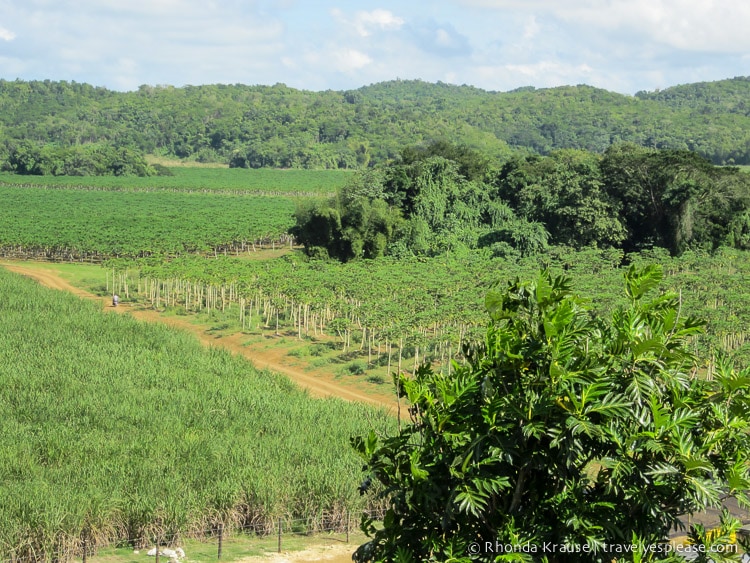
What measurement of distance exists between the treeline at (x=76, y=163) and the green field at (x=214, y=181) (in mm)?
4602

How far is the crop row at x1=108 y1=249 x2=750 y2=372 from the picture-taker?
31453mm

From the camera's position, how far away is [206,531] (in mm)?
15273

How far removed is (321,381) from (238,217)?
5045 centimetres

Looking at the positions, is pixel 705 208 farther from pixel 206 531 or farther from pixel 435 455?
pixel 435 455

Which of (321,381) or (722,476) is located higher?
(722,476)

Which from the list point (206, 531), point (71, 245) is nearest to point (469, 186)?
point (71, 245)

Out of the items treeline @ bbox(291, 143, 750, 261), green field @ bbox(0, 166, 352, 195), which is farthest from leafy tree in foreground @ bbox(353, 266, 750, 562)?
green field @ bbox(0, 166, 352, 195)

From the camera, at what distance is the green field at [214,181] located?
114 m

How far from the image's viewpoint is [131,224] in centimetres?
7262

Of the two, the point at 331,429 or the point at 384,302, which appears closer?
the point at 331,429

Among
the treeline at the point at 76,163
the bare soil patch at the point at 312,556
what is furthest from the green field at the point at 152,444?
the treeline at the point at 76,163

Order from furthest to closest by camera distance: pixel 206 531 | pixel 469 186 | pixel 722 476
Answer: pixel 469 186
pixel 206 531
pixel 722 476

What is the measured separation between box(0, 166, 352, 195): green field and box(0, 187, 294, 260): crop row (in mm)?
12553

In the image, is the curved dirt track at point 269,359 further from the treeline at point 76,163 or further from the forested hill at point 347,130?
the forested hill at point 347,130
